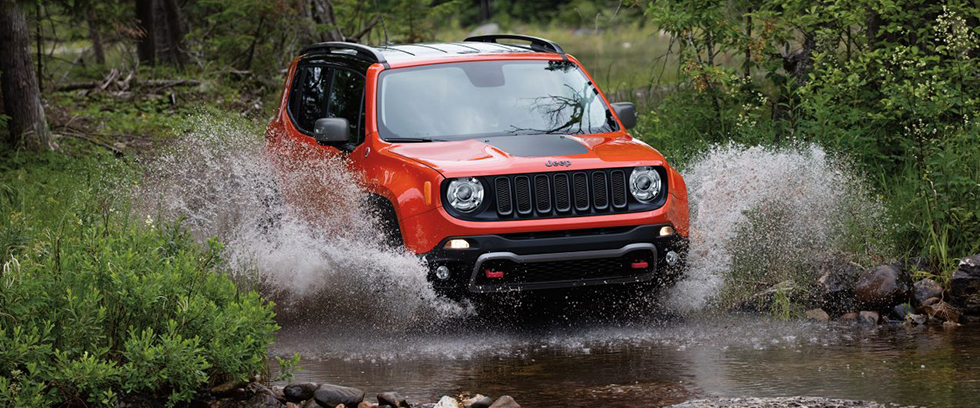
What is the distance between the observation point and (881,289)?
356 inches

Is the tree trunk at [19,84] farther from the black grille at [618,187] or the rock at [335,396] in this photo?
the rock at [335,396]

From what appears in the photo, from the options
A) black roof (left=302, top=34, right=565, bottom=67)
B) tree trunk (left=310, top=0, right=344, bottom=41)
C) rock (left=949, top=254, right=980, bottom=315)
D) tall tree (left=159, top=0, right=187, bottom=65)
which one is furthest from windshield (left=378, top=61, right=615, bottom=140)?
tall tree (left=159, top=0, right=187, bottom=65)

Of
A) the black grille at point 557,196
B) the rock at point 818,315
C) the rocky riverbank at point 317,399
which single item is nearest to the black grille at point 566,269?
the black grille at point 557,196

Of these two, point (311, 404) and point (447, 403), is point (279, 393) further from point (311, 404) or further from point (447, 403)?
point (447, 403)

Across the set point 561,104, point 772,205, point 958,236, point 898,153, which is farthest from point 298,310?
point 898,153

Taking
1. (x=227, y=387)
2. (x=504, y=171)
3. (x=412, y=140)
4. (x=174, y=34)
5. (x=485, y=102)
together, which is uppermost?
(x=174, y=34)

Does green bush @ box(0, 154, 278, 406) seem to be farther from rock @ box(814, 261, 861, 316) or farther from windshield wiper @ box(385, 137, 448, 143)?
rock @ box(814, 261, 861, 316)

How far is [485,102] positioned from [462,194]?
141cm

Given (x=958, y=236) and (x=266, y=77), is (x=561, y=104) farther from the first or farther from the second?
(x=266, y=77)

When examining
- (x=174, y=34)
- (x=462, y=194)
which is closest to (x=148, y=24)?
(x=174, y=34)

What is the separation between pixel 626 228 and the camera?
8234 millimetres

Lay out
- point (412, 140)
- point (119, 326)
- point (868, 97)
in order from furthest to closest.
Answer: point (868, 97), point (412, 140), point (119, 326)

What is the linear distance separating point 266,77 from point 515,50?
11.9 m

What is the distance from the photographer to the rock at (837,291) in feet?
30.2
